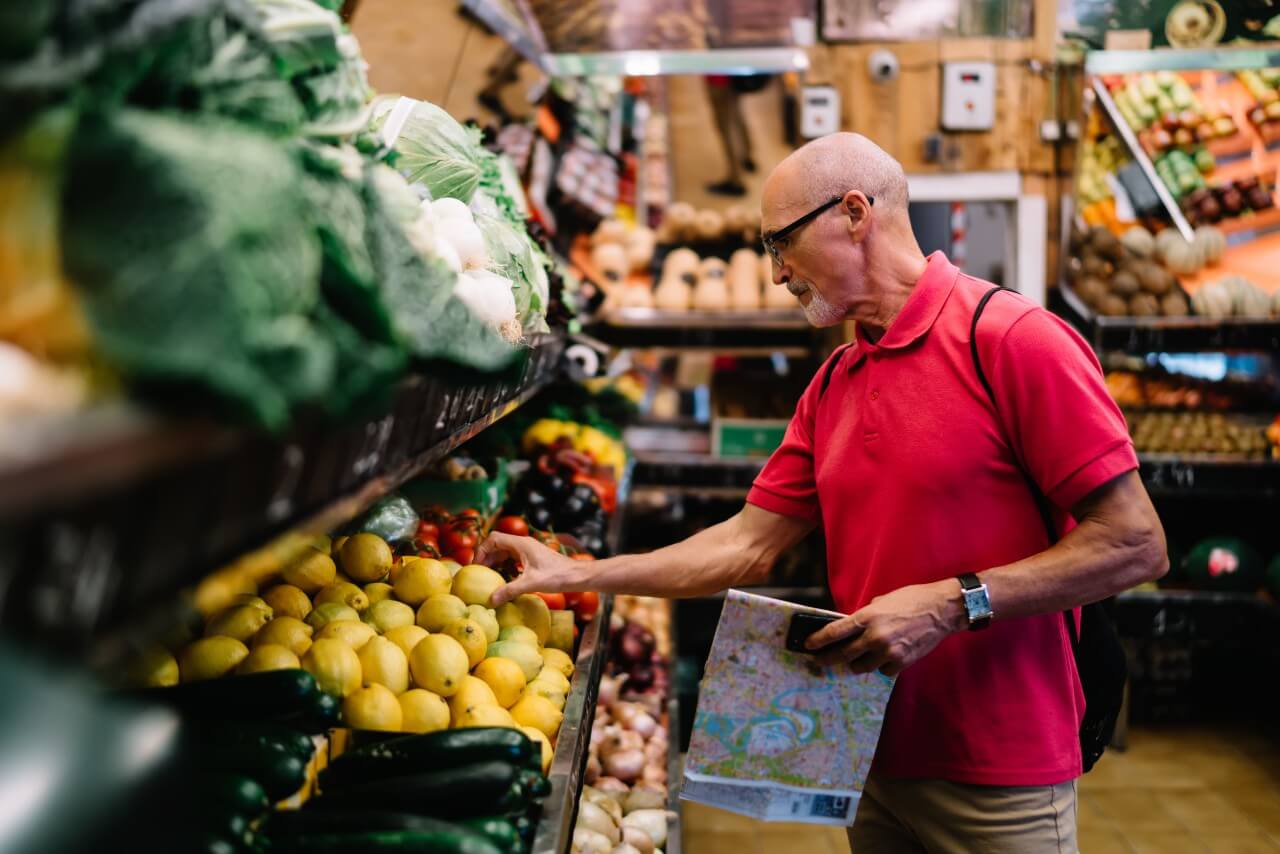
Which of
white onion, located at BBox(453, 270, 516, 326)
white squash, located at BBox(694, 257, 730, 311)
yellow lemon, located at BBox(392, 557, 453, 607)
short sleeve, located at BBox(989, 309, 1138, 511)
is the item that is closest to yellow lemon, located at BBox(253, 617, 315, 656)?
yellow lemon, located at BBox(392, 557, 453, 607)

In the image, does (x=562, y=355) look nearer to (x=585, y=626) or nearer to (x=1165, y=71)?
(x=585, y=626)

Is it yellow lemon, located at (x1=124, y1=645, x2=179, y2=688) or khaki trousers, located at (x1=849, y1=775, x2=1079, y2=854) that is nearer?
yellow lemon, located at (x1=124, y1=645, x2=179, y2=688)

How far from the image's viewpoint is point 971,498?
1932mm

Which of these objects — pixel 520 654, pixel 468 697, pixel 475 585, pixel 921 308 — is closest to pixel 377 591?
pixel 475 585

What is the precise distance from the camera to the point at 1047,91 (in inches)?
224

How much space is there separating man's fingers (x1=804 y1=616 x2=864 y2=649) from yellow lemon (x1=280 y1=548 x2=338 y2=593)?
0.93 meters

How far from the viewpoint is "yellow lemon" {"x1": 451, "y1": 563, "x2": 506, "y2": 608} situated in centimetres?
214

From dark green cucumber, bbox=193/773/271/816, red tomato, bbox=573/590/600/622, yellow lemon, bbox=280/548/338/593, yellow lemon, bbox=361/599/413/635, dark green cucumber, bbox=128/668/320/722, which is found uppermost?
dark green cucumber, bbox=193/773/271/816

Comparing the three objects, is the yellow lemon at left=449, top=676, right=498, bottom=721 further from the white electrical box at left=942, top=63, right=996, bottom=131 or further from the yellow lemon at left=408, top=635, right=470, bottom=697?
the white electrical box at left=942, top=63, right=996, bottom=131

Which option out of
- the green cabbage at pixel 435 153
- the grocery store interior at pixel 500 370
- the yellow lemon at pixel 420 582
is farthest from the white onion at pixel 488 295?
the yellow lemon at pixel 420 582

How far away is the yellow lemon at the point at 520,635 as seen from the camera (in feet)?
6.77

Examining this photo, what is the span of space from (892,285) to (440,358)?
45.5 inches

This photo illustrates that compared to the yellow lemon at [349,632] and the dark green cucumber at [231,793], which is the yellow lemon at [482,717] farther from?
the dark green cucumber at [231,793]

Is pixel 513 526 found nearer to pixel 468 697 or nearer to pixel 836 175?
pixel 468 697
